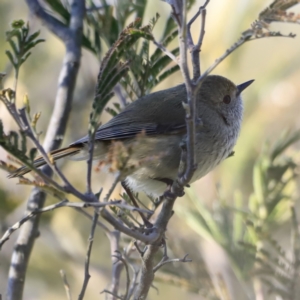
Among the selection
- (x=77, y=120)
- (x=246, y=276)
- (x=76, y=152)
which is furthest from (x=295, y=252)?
(x=77, y=120)

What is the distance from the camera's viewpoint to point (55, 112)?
104 inches

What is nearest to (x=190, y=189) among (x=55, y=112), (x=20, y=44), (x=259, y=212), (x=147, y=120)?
(x=259, y=212)

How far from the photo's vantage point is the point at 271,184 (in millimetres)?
2789

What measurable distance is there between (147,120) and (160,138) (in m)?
0.16

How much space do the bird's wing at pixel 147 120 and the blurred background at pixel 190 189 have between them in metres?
0.47

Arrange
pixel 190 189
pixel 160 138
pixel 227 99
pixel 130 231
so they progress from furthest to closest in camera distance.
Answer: pixel 227 99 → pixel 190 189 → pixel 160 138 → pixel 130 231

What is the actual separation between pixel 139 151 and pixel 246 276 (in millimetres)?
814

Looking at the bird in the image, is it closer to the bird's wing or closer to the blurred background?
the bird's wing

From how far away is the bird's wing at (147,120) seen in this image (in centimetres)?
255

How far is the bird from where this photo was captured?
245 centimetres

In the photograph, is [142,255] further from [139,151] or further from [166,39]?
[166,39]

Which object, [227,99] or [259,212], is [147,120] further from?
[259,212]

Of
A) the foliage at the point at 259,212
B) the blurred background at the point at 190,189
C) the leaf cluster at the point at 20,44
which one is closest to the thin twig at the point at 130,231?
the leaf cluster at the point at 20,44

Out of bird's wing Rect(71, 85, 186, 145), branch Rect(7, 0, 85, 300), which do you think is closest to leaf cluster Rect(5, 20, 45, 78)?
branch Rect(7, 0, 85, 300)
